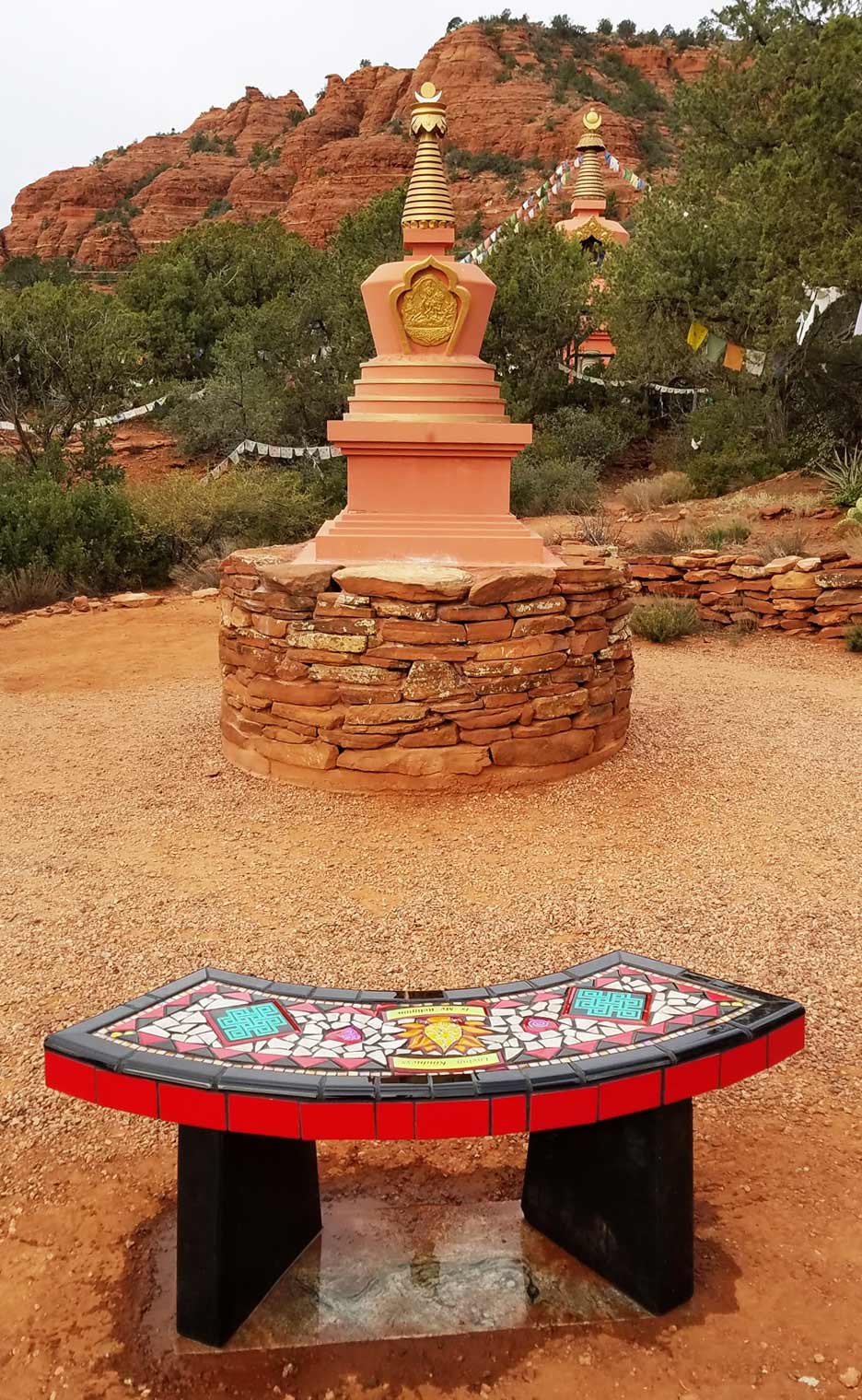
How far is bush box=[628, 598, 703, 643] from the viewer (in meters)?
10.0

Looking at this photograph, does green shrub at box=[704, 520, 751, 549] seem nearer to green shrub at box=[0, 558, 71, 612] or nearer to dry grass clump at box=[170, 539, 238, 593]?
dry grass clump at box=[170, 539, 238, 593]

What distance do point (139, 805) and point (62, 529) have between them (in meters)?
7.67

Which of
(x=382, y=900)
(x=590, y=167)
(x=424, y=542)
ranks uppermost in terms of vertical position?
(x=590, y=167)

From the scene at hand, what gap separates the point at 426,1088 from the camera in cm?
220

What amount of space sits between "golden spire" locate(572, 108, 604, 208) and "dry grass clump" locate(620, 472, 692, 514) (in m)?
12.4

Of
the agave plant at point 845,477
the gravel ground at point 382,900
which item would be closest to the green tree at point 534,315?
the agave plant at point 845,477

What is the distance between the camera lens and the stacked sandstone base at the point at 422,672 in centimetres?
562

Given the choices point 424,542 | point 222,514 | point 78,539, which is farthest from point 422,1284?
point 222,514

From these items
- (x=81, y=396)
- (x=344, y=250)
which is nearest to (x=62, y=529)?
(x=81, y=396)

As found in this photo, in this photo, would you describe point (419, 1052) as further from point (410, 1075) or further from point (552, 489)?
point (552, 489)

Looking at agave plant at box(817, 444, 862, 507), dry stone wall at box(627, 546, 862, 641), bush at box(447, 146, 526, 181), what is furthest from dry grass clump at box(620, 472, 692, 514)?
bush at box(447, 146, 526, 181)

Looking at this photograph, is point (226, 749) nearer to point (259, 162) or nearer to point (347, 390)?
point (347, 390)

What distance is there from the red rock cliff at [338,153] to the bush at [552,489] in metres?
41.9

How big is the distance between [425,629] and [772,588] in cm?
587
